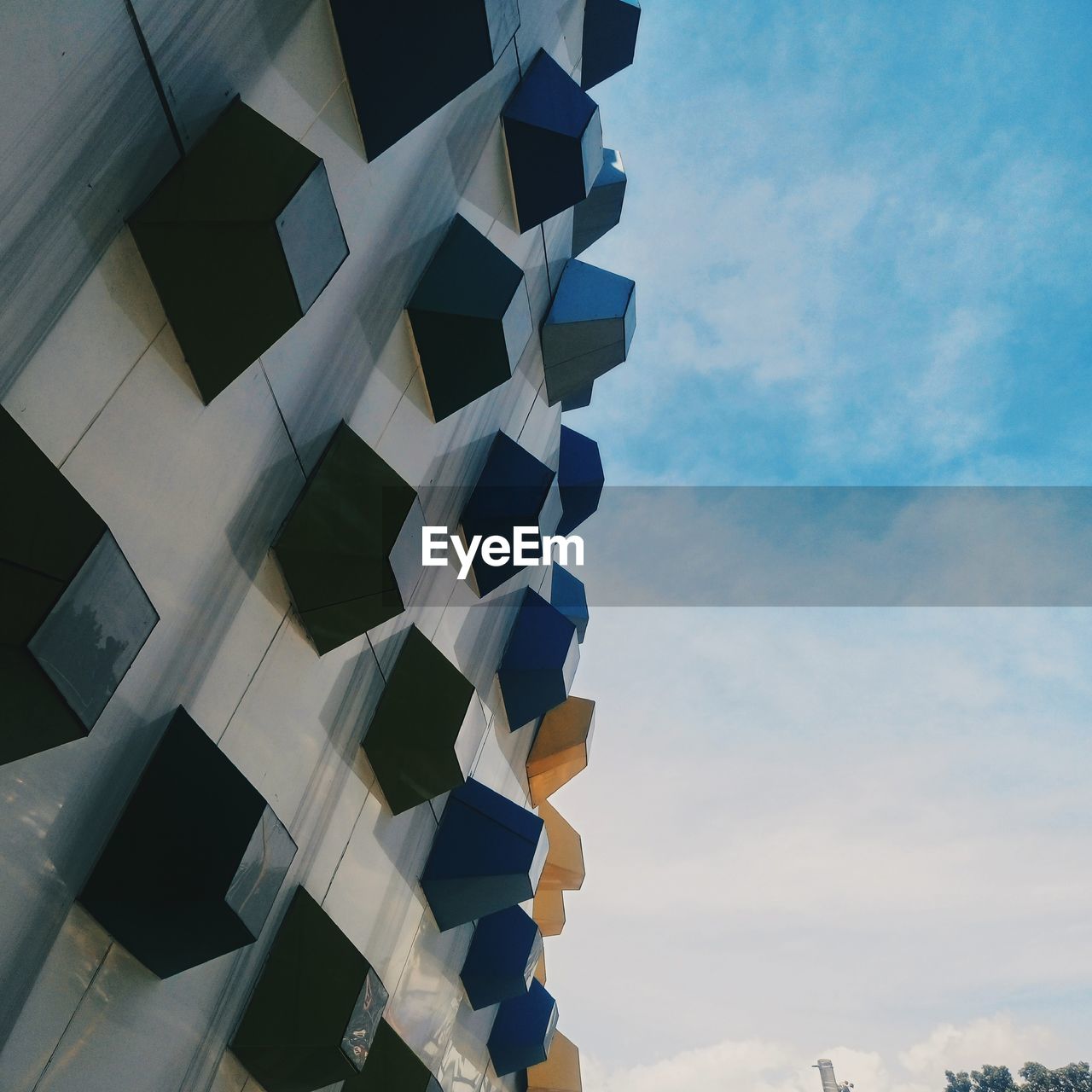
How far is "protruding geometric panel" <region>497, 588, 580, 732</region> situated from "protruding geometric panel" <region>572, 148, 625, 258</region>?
6.16m

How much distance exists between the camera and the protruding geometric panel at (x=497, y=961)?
9.58 metres

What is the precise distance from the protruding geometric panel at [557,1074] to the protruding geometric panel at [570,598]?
7.10 metres

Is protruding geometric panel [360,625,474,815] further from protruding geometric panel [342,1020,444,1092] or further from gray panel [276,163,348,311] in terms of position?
gray panel [276,163,348,311]

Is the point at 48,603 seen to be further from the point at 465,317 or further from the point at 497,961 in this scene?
the point at 497,961

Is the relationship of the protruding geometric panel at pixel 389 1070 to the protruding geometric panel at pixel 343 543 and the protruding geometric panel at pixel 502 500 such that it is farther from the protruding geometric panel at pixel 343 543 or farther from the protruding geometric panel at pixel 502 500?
the protruding geometric panel at pixel 502 500

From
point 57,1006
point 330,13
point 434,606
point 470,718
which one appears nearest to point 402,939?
point 470,718

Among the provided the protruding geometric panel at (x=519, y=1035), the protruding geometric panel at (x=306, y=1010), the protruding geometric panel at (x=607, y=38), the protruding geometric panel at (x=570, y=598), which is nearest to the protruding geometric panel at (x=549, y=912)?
the protruding geometric panel at (x=519, y=1035)

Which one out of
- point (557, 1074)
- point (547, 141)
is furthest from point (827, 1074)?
point (547, 141)

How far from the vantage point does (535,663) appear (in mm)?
10242

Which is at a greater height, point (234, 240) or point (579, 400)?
point (579, 400)

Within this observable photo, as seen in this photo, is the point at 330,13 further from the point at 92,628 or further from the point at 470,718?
the point at 470,718

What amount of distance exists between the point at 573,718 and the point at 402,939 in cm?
562

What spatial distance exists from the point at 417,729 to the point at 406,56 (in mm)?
5070

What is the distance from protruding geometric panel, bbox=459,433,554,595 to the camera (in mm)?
8578
